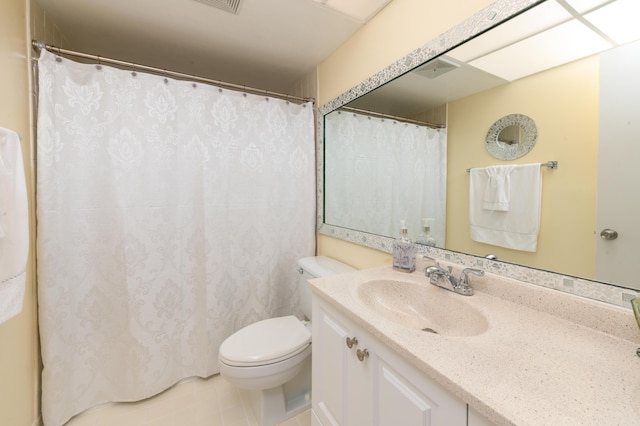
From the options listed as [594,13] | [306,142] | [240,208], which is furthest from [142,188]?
[594,13]

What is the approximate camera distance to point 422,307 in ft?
3.05

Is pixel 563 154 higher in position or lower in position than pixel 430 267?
higher

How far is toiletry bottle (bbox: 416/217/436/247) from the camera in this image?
43.6 inches

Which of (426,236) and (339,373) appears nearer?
(339,373)

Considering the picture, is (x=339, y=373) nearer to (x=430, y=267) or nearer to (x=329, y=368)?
(x=329, y=368)

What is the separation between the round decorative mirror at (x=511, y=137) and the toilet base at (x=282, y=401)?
1.31m

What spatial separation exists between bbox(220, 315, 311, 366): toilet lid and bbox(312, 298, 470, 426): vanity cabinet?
0.27 meters

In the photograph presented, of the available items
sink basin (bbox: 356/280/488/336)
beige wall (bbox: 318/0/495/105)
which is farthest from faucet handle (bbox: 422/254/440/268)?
beige wall (bbox: 318/0/495/105)

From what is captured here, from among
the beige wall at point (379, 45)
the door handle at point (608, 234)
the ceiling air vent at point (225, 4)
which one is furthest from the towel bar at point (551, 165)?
the ceiling air vent at point (225, 4)

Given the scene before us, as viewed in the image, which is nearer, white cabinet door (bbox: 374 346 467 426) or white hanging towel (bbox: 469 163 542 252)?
white cabinet door (bbox: 374 346 467 426)

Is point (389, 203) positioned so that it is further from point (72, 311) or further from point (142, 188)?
point (72, 311)

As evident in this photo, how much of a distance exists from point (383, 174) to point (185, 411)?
5.74 feet

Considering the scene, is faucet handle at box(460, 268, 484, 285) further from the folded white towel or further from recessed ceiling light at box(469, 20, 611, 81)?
recessed ceiling light at box(469, 20, 611, 81)

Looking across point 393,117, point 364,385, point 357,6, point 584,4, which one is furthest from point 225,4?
point 364,385
